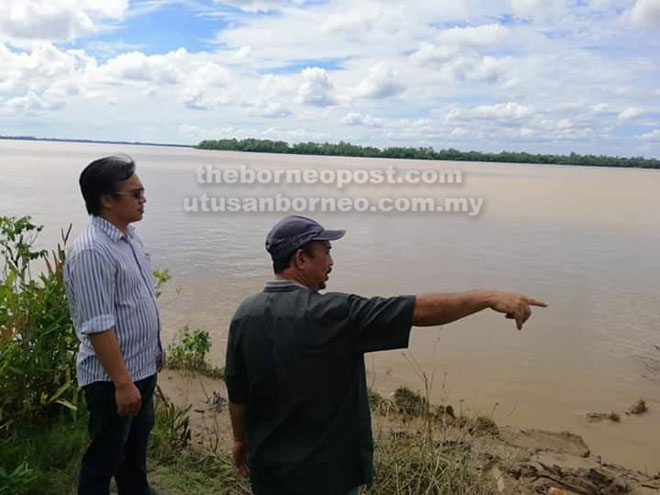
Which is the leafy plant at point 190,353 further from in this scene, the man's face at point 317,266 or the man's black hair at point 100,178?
the man's face at point 317,266

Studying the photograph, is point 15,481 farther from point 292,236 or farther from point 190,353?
point 190,353

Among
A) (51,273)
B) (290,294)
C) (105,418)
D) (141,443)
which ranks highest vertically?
(290,294)

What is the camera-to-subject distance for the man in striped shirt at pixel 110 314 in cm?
228

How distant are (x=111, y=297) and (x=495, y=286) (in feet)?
29.4

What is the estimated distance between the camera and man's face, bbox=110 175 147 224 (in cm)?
246

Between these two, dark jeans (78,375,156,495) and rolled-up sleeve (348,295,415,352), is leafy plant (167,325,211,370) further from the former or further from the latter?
rolled-up sleeve (348,295,415,352)

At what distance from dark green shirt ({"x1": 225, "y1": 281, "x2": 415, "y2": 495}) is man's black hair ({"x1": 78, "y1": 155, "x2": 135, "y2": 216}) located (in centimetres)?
94

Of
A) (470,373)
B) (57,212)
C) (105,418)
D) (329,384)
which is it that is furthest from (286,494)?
(57,212)

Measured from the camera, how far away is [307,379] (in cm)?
179

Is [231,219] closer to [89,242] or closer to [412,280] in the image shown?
[412,280]

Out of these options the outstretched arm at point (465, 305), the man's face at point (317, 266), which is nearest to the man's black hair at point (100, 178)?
the man's face at point (317, 266)

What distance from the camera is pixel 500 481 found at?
3.31m

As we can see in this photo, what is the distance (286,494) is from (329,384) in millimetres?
401

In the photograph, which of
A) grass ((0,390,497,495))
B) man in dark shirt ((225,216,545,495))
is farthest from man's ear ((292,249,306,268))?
grass ((0,390,497,495))
